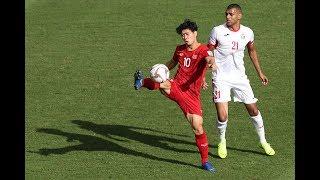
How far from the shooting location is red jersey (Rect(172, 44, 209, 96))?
44.9 ft

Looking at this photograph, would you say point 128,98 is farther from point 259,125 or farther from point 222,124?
point 259,125

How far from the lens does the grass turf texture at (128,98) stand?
565 inches

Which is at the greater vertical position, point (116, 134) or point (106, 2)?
point (106, 2)

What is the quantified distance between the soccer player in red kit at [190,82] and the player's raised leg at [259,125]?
3.96ft

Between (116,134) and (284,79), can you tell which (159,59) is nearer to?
(284,79)

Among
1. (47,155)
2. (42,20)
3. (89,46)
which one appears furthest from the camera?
(42,20)

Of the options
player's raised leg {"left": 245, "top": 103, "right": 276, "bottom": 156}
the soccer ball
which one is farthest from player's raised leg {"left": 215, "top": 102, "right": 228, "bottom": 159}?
the soccer ball

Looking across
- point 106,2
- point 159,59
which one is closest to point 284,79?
point 159,59

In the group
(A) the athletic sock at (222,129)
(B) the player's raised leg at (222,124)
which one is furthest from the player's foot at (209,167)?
(A) the athletic sock at (222,129)

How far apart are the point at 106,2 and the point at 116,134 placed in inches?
402

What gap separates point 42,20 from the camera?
24.0 meters

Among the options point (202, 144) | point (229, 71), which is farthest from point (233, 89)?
point (202, 144)

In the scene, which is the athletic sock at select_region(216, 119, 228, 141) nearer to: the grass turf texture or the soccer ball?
the grass turf texture

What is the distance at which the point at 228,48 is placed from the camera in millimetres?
14406
